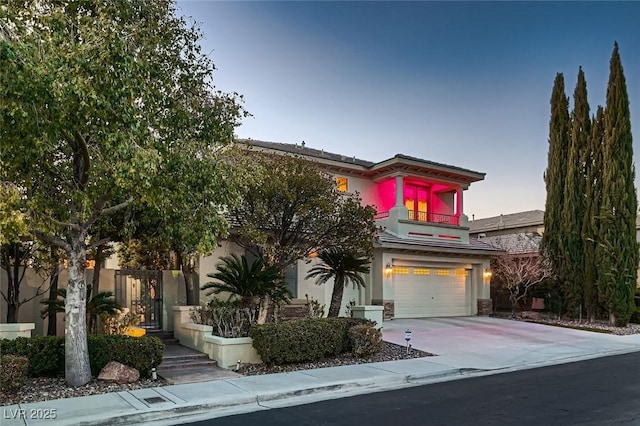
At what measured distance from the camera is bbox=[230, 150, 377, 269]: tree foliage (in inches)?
532

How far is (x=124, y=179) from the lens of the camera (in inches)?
Answer: 308

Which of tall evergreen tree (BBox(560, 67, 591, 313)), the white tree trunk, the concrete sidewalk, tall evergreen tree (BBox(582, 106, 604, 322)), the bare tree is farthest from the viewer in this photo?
tall evergreen tree (BBox(560, 67, 591, 313))

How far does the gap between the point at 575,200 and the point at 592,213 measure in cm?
104

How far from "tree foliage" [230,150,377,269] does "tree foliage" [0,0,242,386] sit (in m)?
2.93

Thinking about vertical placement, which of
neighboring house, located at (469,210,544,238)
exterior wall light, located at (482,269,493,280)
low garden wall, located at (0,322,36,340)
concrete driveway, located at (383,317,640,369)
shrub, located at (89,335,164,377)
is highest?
neighboring house, located at (469,210,544,238)

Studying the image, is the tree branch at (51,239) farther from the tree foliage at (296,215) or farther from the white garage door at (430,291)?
the white garage door at (430,291)

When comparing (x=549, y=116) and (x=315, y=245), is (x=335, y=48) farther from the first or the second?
(x=549, y=116)

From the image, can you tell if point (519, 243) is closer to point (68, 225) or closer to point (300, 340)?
point (300, 340)

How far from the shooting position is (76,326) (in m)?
9.22

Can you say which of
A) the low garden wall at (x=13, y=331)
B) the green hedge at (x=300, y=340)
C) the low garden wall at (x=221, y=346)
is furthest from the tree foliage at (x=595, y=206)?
the low garden wall at (x=13, y=331)

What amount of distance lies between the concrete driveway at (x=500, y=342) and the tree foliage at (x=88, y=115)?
8274mm

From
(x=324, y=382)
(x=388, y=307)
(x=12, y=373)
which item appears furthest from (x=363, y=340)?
(x=388, y=307)

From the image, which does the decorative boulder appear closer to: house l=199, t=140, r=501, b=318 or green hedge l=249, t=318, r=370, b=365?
Result: green hedge l=249, t=318, r=370, b=365

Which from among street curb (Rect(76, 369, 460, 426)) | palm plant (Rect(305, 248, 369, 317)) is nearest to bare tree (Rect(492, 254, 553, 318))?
palm plant (Rect(305, 248, 369, 317))
